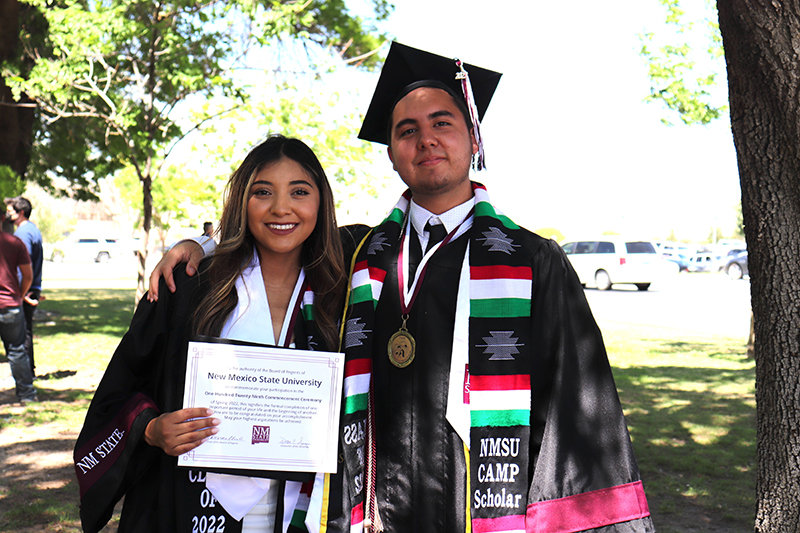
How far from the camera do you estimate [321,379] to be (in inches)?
87.0

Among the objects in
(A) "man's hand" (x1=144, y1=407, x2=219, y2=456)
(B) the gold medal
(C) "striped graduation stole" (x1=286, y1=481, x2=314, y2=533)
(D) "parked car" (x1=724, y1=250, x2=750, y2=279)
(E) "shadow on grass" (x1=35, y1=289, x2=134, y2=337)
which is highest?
(D) "parked car" (x1=724, y1=250, x2=750, y2=279)

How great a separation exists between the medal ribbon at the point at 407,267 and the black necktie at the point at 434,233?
23mm

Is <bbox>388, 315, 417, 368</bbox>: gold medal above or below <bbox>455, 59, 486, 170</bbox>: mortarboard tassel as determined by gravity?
below

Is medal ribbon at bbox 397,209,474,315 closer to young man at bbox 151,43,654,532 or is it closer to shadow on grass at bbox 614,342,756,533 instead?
young man at bbox 151,43,654,532

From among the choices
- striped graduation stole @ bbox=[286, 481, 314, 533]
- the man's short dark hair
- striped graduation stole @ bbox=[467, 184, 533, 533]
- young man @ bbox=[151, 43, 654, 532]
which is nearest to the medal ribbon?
young man @ bbox=[151, 43, 654, 532]

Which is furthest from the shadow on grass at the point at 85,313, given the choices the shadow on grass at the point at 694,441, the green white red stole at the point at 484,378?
the green white red stole at the point at 484,378

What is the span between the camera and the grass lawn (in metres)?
5.03

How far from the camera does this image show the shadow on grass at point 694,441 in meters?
5.10

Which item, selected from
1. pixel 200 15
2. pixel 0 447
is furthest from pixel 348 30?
pixel 0 447

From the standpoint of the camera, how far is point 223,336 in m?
2.30

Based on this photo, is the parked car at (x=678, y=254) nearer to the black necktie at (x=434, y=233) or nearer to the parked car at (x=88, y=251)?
the parked car at (x=88, y=251)

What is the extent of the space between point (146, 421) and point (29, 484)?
3.87m

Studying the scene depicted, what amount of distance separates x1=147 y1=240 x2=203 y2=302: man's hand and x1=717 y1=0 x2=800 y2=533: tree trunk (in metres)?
2.33
